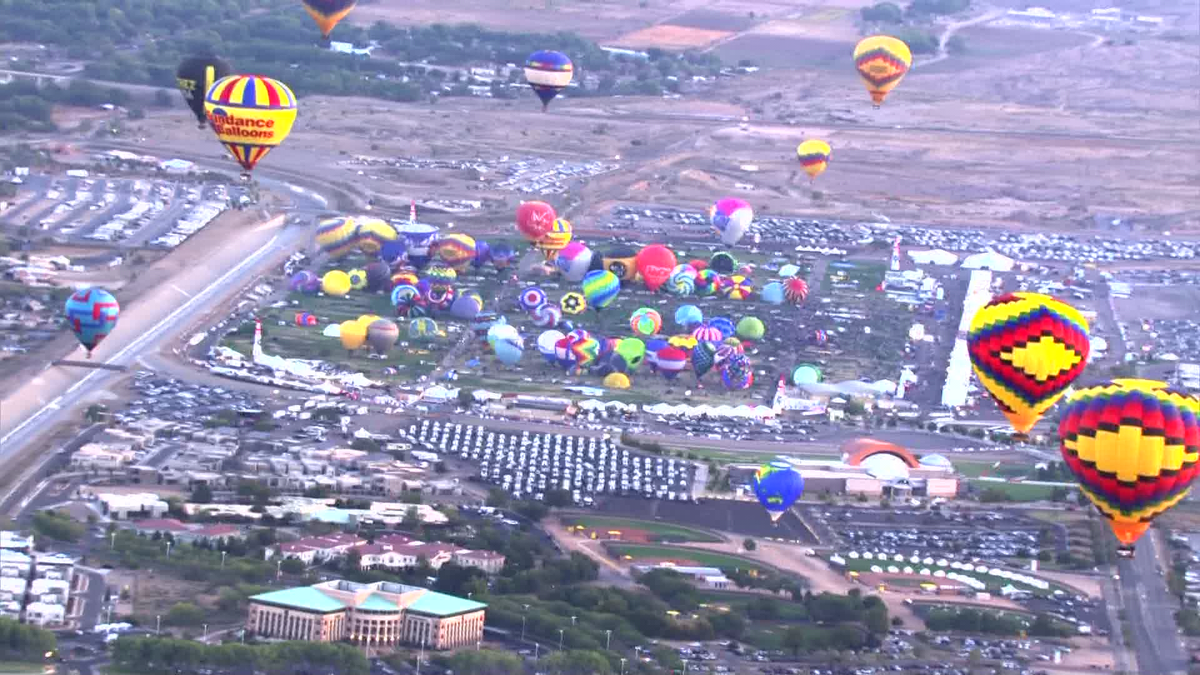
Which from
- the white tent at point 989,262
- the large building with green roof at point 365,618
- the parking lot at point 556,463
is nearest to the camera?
the large building with green roof at point 365,618

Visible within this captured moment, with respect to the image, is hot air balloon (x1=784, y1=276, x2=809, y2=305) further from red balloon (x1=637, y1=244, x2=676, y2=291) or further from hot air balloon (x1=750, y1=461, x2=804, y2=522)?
hot air balloon (x1=750, y1=461, x2=804, y2=522)

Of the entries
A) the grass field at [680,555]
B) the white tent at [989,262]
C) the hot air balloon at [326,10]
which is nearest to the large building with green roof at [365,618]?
the grass field at [680,555]

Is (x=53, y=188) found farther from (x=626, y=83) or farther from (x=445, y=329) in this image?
(x=626, y=83)

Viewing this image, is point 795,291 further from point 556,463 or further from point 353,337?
point 556,463

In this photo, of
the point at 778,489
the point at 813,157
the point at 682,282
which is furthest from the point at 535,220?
the point at 778,489

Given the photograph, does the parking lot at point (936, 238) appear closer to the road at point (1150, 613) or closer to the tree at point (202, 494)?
the road at point (1150, 613)

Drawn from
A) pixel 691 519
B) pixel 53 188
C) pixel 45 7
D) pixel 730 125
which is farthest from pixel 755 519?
pixel 45 7
